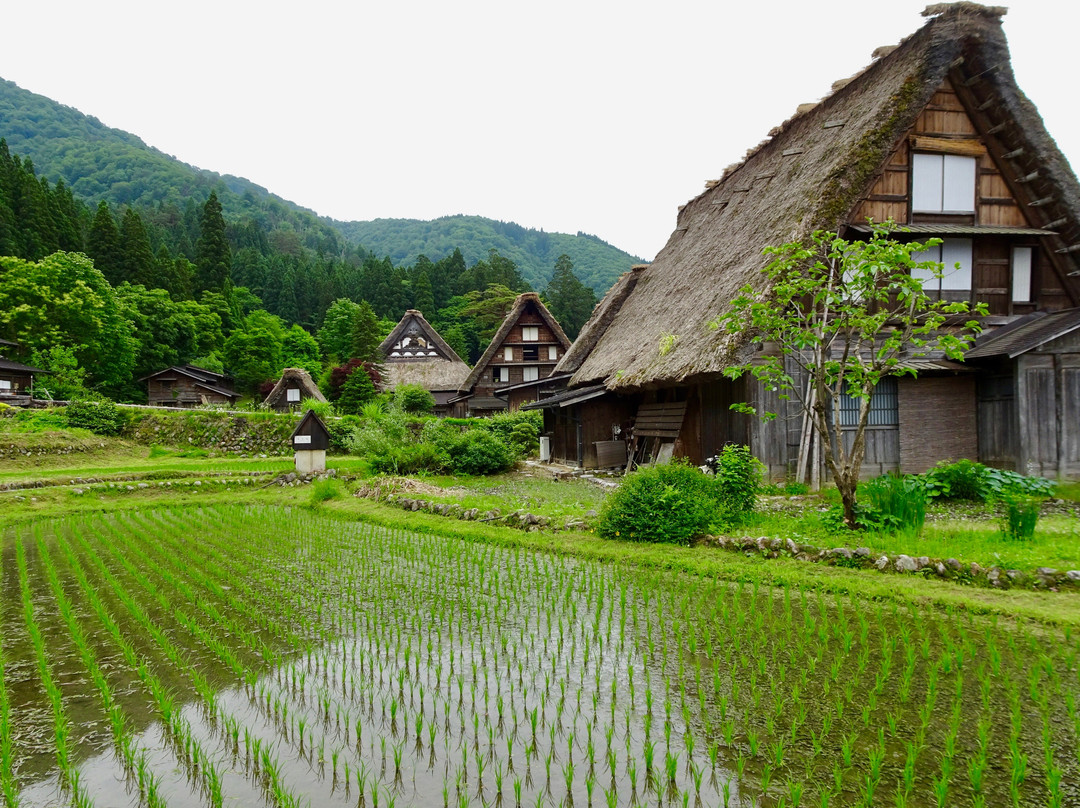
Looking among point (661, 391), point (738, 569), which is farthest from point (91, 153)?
point (738, 569)

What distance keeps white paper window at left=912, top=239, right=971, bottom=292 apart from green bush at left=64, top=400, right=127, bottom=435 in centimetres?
2347

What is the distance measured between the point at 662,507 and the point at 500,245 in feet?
261

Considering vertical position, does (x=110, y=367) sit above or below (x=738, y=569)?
above

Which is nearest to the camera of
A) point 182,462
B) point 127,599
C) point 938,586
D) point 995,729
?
point 995,729

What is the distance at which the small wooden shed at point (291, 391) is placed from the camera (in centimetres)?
3250

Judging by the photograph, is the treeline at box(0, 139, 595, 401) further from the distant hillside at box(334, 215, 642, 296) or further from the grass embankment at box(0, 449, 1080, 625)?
the distant hillside at box(334, 215, 642, 296)

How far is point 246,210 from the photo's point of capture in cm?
8875

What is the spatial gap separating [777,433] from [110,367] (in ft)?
113

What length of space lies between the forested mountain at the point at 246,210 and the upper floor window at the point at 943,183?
177 ft

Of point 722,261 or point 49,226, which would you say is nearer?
point 722,261

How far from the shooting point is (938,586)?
541 cm

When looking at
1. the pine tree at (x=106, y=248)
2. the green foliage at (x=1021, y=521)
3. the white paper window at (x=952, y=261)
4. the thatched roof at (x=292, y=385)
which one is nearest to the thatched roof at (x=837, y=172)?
the white paper window at (x=952, y=261)

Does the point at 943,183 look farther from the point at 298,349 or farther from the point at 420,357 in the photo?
the point at 298,349

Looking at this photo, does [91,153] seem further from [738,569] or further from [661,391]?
[738,569]
